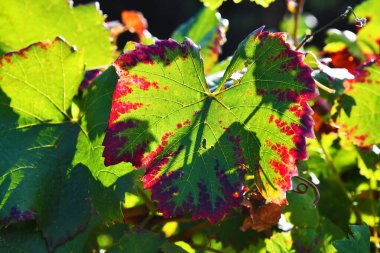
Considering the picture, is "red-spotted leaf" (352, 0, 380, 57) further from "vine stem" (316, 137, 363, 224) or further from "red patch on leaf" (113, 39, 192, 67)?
"red patch on leaf" (113, 39, 192, 67)

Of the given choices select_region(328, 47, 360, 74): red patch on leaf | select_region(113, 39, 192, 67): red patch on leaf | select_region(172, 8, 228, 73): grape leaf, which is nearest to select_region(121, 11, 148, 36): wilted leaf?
select_region(172, 8, 228, 73): grape leaf

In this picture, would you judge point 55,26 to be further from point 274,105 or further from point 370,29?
point 370,29

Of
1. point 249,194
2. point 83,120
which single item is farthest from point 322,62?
point 83,120

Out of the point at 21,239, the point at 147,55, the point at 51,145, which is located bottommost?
the point at 21,239

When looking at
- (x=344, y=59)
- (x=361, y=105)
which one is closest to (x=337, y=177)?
(x=361, y=105)

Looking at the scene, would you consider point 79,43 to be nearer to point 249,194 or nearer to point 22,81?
point 22,81

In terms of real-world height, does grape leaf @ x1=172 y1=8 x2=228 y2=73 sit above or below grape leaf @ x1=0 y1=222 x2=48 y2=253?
above

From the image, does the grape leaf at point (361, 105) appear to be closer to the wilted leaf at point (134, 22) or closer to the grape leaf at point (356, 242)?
the grape leaf at point (356, 242)
